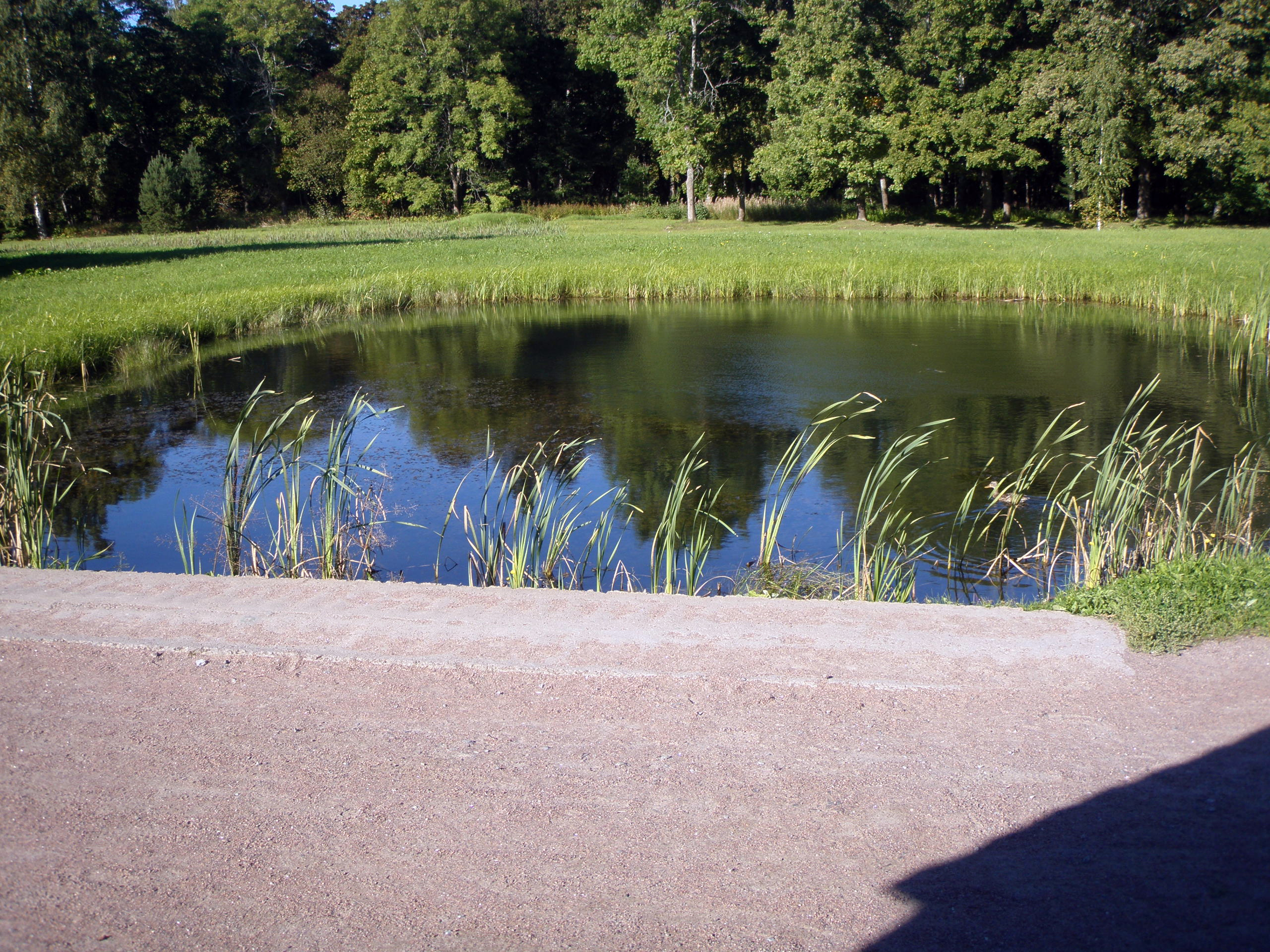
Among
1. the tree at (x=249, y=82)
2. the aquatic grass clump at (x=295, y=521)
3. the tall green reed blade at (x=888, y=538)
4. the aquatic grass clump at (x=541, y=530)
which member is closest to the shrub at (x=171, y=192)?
the tree at (x=249, y=82)

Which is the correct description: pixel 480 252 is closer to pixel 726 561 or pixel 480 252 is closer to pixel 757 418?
pixel 757 418

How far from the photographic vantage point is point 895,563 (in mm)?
6297

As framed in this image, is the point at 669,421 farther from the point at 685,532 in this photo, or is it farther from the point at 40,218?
the point at 40,218

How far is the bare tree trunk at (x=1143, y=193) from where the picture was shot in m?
38.1

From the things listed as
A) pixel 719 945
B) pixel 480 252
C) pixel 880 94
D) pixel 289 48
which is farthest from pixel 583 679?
pixel 289 48

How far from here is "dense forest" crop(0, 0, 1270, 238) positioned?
115 feet

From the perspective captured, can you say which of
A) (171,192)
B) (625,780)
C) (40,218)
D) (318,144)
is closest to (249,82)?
(318,144)

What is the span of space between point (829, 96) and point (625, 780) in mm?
41084

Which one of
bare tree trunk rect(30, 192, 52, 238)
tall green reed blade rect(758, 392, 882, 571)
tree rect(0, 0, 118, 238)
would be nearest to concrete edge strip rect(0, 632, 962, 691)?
tall green reed blade rect(758, 392, 882, 571)

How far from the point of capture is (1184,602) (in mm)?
4102

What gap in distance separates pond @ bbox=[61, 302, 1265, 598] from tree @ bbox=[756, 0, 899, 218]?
23151mm

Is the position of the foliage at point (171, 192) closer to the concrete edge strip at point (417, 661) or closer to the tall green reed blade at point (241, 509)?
the tall green reed blade at point (241, 509)

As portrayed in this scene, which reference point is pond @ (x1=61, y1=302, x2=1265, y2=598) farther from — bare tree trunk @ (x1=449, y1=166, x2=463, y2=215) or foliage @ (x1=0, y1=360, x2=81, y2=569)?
bare tree trunk @ (x1=449, y1=166, x2=463, y2=215)

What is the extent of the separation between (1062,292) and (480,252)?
48.5 feet
